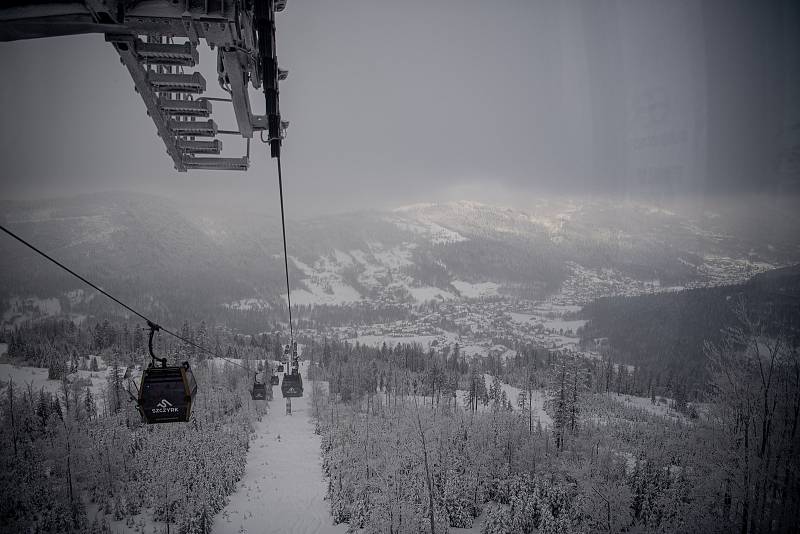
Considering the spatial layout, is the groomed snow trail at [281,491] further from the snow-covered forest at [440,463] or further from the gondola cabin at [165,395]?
the gondola cabin at [165,395]

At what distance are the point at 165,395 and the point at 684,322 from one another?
196115mm

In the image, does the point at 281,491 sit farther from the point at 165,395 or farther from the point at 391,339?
the point at 391,339

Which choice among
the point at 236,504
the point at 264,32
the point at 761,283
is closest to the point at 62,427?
the point at 236,504

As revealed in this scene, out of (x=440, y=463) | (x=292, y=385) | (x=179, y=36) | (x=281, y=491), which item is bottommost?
(x=281, y=491)

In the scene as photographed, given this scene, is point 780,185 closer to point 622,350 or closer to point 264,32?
point 622,350

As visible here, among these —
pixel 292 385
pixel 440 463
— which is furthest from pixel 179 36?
pixel 440 463

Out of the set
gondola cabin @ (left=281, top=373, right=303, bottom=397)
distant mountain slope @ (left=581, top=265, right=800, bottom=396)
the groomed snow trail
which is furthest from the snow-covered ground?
gondola cabin @ (left=281, top=373, right=303, bottom=397)

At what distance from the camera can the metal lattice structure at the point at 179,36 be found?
2.89 m

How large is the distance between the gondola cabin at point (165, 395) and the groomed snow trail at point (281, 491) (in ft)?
80.7

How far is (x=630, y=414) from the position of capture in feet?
228

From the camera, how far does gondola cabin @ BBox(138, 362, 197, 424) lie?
8.66 m

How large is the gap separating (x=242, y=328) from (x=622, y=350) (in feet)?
576

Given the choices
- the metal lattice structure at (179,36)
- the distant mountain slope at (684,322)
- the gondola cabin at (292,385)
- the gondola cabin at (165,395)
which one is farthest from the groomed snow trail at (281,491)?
the distant mountain slope at (684,322)

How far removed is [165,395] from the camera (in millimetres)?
8703
